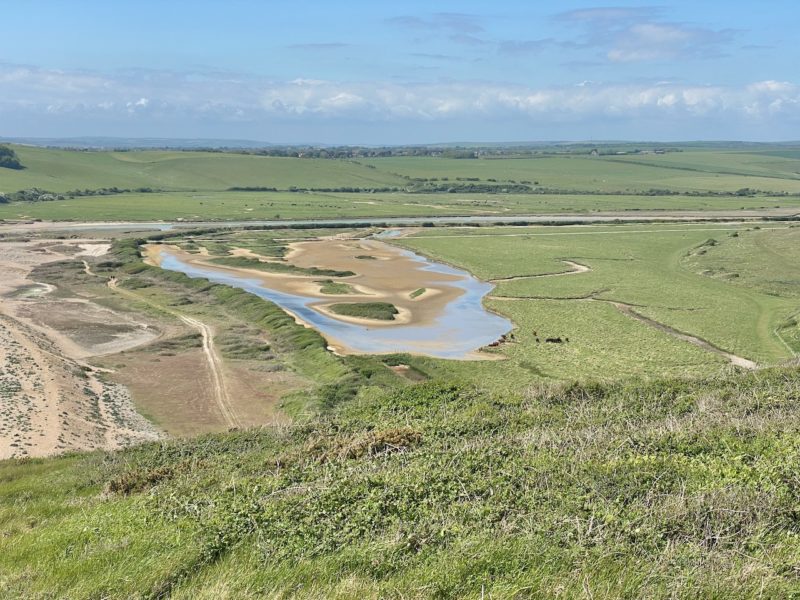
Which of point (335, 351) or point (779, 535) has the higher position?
point (779, 535)

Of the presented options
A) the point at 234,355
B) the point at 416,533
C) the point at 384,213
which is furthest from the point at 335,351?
the point at 384,213

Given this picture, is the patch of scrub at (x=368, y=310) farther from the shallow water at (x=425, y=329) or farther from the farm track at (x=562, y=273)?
the farm track at (x=562, y=273)

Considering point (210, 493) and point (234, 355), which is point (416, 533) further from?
point (234, 355)

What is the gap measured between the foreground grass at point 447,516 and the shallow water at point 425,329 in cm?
2386

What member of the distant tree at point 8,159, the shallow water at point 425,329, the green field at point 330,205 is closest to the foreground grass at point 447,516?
the shallow water at point 425,329

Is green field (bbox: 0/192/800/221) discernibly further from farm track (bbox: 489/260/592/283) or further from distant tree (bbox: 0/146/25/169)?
farm track (bbox: 489/260/592/283)

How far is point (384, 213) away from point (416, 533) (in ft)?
396

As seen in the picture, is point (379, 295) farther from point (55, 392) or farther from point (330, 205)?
point (330, 205)

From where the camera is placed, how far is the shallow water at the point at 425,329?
129 feet

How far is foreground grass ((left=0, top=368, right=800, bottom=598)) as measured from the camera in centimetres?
782

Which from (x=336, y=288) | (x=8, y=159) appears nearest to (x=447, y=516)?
(x=336, y=288)

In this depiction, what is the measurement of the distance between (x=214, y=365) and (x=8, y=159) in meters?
165

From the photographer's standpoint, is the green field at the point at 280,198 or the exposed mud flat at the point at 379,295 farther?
the green field at the point at 280,198

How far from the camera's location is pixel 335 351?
37.9m
